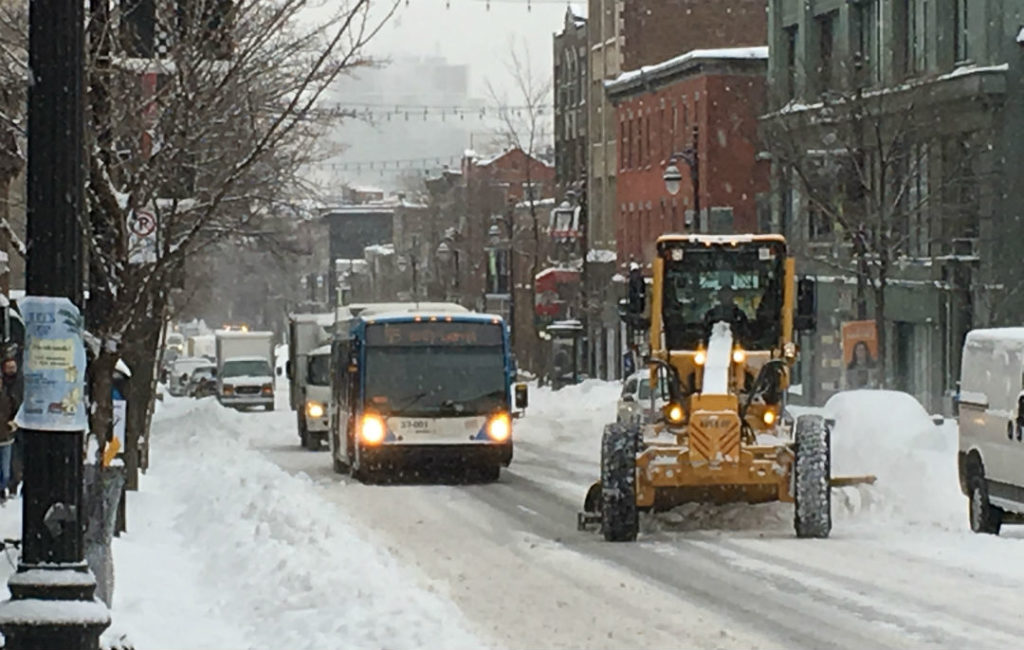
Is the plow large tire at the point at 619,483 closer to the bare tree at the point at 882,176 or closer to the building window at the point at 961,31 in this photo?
the bare tree at the point at 882,176

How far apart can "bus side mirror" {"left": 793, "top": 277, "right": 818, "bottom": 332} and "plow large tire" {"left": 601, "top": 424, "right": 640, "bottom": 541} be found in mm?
2879

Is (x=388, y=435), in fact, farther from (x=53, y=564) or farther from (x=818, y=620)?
(x=53, y=564)

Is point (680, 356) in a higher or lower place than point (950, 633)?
higher

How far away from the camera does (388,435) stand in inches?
1292

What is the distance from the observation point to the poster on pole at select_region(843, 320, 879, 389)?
4750 centimetres

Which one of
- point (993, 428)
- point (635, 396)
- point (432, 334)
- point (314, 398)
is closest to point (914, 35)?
point (635, 396)

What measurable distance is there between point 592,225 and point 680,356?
66772 millimetres

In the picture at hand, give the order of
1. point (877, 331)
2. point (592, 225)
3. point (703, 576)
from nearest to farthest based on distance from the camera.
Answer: point (703, 576), point (877, 331), point (592, 225)

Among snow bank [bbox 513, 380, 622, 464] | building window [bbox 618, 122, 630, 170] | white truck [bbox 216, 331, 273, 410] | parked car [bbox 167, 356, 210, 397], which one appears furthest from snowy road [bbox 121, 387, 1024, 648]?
parked car [bbox 167, 356, 210, 397]

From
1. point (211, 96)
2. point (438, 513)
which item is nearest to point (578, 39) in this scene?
point (438, 513)

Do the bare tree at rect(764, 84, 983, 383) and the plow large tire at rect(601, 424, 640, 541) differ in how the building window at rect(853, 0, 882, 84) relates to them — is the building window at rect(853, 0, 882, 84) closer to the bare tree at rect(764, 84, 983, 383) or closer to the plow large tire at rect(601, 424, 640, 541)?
the bare tree at rect(764, 84, 983, 383)

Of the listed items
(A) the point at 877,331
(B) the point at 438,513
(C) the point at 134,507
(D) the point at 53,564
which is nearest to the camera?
(D) the point at 53,564

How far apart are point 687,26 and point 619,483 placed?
227 feet

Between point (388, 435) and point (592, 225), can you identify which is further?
point (592, 225)
